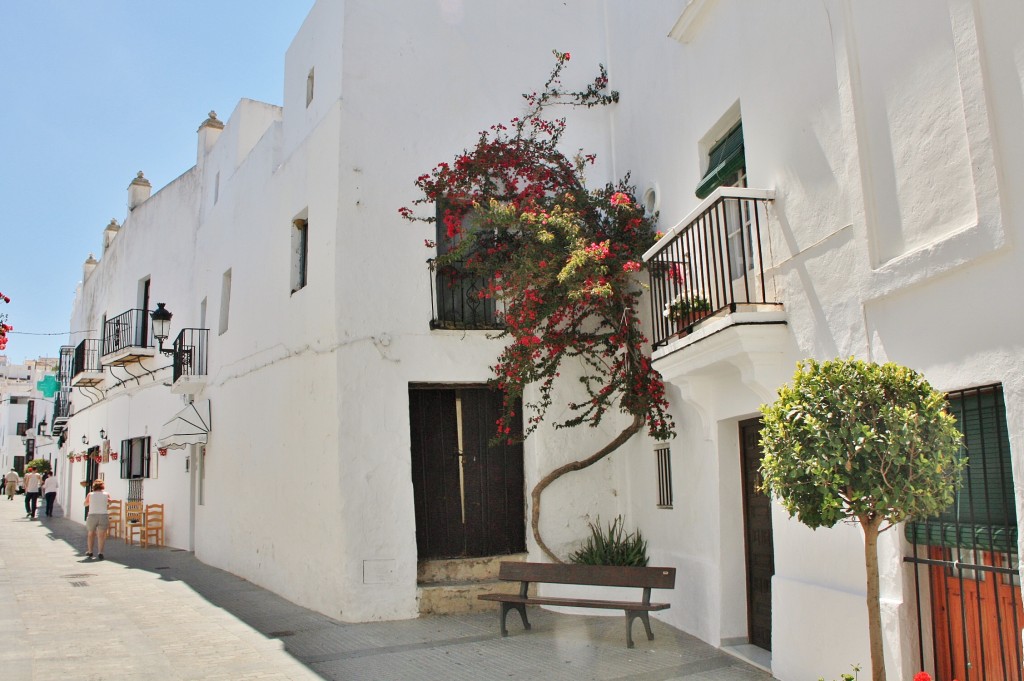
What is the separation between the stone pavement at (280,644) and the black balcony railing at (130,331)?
8.39 metres

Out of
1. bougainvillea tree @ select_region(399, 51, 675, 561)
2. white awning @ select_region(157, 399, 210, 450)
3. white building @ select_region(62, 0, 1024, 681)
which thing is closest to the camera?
white building @ select_region(62, 0, 1024, 681)

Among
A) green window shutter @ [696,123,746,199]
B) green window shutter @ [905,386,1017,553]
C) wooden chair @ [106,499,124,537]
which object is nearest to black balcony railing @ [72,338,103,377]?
wooden chair @ [106,499,124,537]

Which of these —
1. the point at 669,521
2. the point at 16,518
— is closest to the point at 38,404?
the point at 16,518

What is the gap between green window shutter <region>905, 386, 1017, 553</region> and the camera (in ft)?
15.6

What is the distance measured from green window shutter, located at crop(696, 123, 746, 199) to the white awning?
10.2m

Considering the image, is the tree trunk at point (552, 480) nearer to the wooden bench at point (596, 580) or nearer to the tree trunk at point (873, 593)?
the wooden bench at point (596, 580)

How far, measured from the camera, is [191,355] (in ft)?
51.8

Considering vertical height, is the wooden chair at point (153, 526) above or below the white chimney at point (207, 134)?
below

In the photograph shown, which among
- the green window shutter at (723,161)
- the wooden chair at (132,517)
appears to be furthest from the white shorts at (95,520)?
the green window shutter at (723,161)

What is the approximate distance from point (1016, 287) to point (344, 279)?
23.6 ft

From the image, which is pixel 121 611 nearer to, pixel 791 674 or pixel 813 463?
pixel 791 674

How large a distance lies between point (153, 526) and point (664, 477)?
12.5 meters

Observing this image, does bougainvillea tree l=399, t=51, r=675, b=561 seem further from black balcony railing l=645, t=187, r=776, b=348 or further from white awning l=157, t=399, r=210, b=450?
white awning l=157, t=399, r=210, b=450

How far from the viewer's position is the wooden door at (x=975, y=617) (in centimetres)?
479
